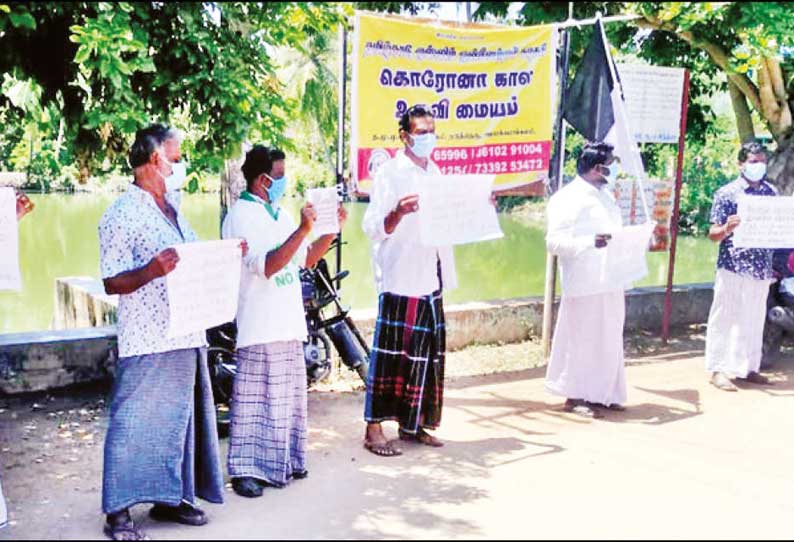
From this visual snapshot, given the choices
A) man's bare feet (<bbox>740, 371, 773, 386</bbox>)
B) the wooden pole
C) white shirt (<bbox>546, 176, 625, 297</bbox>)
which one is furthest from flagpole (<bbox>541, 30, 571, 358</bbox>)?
the wooden pole

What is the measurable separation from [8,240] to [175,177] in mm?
742

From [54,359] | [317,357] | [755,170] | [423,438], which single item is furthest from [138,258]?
[755,170]

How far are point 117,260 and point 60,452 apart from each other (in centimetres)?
183

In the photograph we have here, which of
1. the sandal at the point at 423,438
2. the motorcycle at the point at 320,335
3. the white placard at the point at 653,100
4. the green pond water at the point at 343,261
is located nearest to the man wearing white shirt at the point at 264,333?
the sandal at the point at 423,438

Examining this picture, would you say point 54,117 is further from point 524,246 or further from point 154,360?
point 524,246

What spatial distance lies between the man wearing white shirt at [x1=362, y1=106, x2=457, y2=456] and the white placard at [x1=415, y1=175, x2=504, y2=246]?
3.8 inches

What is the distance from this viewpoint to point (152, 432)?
3.59 metres

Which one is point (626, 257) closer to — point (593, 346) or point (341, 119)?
point (593, 346)

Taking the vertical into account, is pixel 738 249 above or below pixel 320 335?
above

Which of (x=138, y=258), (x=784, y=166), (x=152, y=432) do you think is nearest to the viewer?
(x=138, y=258)

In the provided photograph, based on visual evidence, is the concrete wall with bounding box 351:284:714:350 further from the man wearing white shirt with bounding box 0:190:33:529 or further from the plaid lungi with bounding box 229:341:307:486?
the man wearing white shirt with bounding box 0:190:33:529

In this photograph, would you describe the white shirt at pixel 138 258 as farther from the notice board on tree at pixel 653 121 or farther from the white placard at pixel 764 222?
the notice board on tree at pixel 653 121

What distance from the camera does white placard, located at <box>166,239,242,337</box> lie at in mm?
3447

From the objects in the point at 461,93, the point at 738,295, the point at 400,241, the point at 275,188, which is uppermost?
the point at 461,93
